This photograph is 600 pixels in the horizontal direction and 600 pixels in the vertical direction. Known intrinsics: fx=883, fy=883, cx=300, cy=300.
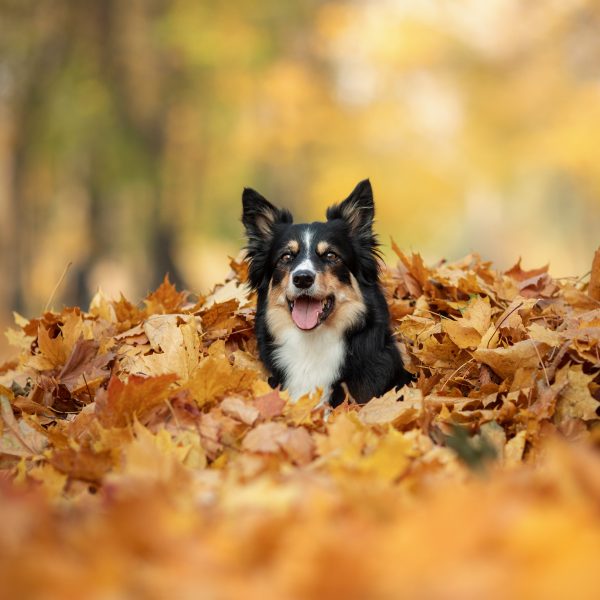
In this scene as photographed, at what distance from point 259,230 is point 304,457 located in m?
2.35

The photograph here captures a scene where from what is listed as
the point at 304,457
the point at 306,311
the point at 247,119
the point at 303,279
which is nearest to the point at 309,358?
the point at 306,311

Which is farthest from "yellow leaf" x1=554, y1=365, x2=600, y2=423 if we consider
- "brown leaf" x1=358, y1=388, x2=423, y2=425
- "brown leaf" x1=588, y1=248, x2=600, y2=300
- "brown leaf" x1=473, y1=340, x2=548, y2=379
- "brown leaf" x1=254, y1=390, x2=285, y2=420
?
Result: "brown leaf" x1=588, y1=248, x2=600, y2=300

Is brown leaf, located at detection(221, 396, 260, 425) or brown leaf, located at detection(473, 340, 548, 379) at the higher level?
brown leaf, located at detection(473, 340, 548, 379)

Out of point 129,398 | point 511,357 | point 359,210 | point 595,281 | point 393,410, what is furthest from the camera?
point 359,210

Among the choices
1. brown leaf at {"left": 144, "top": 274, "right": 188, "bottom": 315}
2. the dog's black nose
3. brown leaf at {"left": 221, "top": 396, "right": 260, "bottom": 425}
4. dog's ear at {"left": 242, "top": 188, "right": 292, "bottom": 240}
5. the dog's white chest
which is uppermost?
dog's ear at {"left": 242, "top": 188, "right": 292, "bottom": 240}

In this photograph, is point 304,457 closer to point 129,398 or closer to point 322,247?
point 129,398

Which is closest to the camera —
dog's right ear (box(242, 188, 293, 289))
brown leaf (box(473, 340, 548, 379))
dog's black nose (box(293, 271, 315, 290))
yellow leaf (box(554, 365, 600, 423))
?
yellow leaf (box(554, 365, 600, 423))

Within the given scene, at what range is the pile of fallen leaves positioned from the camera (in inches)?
59.0

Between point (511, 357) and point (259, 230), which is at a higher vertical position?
point (259, 230)

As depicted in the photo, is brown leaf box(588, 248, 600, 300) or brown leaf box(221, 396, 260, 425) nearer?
brown leaf box(221, 396, 260, 425)

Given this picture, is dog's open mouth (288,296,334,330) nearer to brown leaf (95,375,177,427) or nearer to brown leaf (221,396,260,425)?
brown leaf (221,396,260,425)

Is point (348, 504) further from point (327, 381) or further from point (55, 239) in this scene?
point (55, 239)

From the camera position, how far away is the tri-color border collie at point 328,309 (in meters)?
4.53

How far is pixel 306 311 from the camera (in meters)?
4.66
